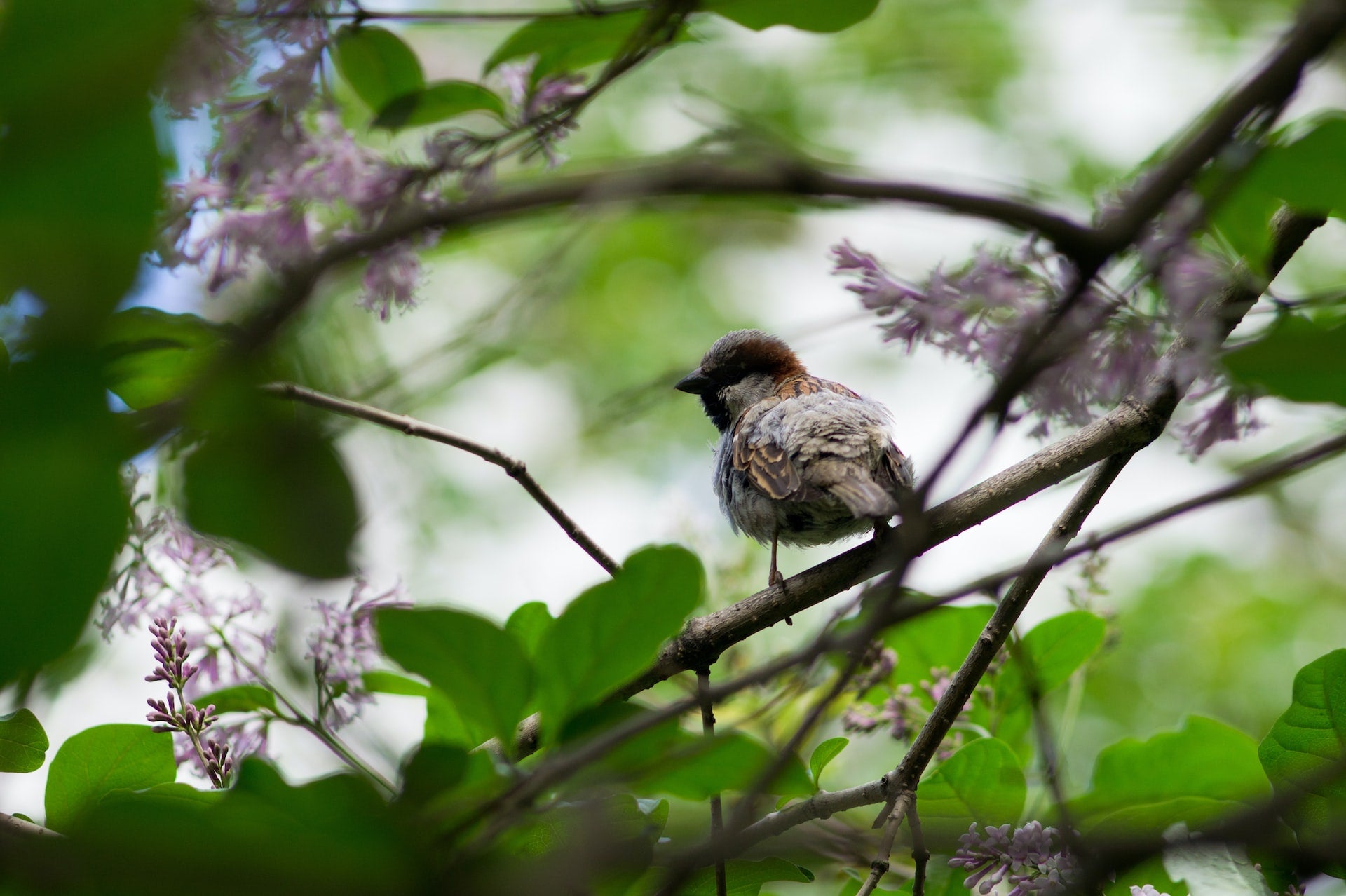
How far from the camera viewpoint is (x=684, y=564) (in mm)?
1054

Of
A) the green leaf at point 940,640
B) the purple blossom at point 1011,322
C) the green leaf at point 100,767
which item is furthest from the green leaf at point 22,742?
the green leaf at point 940,640

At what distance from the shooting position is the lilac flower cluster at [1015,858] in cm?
163

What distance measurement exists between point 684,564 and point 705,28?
5.06 ft

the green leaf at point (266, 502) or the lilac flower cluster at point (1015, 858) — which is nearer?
the green leaf at point (266, 502)

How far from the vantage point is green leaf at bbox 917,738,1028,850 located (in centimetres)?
189

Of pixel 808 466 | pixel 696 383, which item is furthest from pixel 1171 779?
pixel 696 383

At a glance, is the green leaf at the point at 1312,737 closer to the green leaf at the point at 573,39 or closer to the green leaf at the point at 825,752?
the green leaf at the point at 825,752

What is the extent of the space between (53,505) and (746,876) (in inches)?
51.6

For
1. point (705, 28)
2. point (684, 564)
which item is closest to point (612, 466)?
point (705, 28)

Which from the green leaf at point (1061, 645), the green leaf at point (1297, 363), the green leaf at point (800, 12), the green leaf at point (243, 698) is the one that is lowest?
the green leaf at point (1297, 363)

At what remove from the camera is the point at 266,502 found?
2.47 ft

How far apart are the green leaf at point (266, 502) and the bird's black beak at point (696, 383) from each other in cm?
353

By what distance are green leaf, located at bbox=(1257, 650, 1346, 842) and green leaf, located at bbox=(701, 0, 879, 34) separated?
1.33 metres

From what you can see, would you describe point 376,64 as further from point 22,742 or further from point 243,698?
point 22,742
